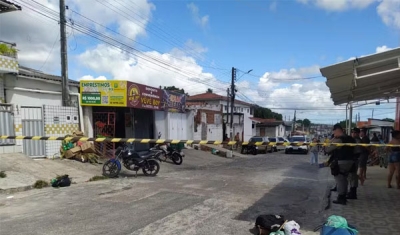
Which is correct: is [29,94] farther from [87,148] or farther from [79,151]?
[87,148]

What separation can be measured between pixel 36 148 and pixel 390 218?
44.3 feet

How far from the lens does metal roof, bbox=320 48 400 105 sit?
6406 mm

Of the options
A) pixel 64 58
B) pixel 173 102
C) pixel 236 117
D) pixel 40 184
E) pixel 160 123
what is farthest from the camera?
pixel 236 117

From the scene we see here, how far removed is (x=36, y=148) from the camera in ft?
A: 50.1

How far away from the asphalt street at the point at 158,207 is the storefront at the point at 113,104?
7.42 meters

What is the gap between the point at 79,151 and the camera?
1605cm

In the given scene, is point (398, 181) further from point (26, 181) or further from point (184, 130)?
point (184, 130)

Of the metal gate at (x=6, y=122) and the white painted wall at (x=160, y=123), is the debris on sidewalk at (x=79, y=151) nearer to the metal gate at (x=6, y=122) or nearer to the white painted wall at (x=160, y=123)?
the metal gate at (x=6, y=122)

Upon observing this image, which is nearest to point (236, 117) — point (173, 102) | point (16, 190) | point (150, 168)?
point (173, 102)

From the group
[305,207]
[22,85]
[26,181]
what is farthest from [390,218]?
[22,85]

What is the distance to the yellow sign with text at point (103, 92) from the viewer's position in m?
18.6

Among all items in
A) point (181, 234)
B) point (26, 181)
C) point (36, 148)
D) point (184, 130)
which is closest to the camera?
point (181, 234)

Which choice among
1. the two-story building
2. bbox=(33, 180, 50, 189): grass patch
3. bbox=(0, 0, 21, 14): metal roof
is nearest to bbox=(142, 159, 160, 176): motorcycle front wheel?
bbox=(33, 180, 50, 189): grass patch

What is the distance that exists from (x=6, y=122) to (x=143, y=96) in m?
8.37
